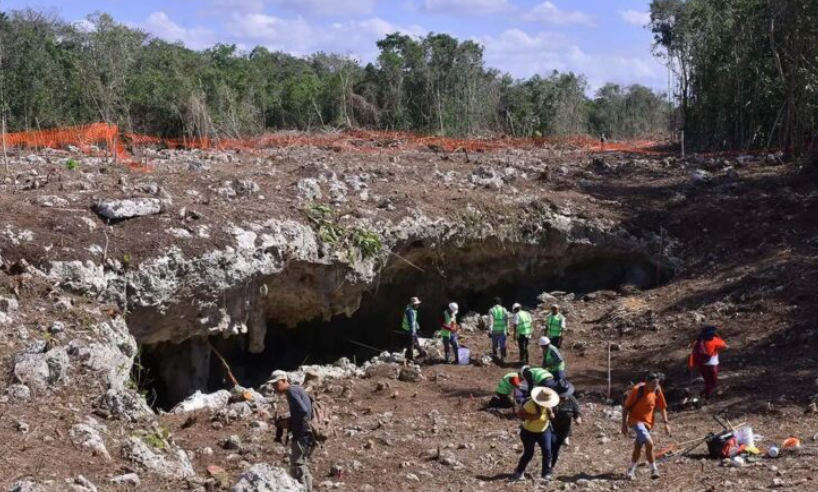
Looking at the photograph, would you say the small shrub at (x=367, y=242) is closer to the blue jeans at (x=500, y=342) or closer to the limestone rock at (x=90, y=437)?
the blue jeans at (x=500, y=342)

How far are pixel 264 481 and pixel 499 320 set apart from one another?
798cm

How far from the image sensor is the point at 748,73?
27.3 m

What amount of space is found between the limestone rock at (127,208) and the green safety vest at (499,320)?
5.37m

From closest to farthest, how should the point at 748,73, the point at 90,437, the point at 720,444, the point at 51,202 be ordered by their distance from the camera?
1. the point at 90,437
2. the point at 720,444
3. the point at 51,202
4. the point at 748,73

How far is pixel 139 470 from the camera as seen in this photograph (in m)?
8.27

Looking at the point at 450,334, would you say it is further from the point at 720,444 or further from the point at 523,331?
the point at 720,444

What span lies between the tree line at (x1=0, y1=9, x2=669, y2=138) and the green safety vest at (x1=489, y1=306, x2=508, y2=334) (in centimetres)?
1060

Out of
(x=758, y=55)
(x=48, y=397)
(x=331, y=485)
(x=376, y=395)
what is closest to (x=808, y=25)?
(x=758, y=55)

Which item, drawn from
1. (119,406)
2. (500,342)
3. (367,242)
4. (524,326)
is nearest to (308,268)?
(367,242)

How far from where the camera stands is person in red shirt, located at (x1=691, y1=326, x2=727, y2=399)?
41.2ft

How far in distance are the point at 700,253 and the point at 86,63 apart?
16806mm

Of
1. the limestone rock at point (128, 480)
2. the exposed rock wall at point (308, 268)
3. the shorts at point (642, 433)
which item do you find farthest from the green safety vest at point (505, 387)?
the limestone rock at point (128, 480)

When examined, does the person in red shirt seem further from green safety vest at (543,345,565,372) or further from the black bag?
the black bag

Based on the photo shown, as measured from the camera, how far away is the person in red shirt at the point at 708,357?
494 inches
